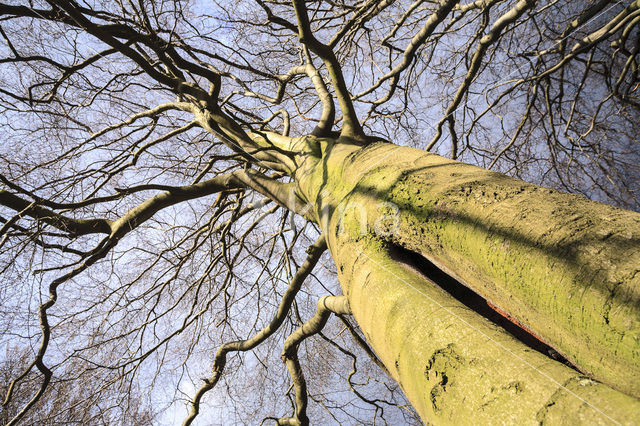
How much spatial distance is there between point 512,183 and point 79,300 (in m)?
2.96

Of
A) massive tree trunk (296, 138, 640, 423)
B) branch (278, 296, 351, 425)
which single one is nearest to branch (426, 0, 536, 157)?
massive tree trunk (296, 138, 640, 423)

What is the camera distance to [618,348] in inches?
22.3

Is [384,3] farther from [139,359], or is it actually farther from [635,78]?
[139,359]

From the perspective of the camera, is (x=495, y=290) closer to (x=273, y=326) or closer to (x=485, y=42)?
(x=485, y=42)

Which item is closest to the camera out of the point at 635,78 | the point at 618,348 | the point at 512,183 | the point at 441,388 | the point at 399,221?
the point at 618,348

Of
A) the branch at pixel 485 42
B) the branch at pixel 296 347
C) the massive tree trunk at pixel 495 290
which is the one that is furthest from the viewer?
the branch at pixel 296 347

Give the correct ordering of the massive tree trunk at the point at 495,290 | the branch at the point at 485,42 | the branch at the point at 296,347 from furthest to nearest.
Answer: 1. the branch at the point at 296,347
2. the branch at the point at 485,42
3. the massive tree trunk at the point at 495,290

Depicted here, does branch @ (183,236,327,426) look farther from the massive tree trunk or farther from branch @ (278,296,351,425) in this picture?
the massive tree trunk

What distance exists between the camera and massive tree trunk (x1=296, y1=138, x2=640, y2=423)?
0.56 meters

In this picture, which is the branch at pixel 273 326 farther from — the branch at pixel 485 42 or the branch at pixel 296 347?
the branch at pixel 485 42

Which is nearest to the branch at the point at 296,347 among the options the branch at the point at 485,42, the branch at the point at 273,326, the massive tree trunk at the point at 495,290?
the branch at the point at 273,326

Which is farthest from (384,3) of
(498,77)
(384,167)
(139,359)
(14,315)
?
(139,359)

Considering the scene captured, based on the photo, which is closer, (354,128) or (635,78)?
(354,128)

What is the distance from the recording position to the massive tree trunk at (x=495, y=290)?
1.83 feet
